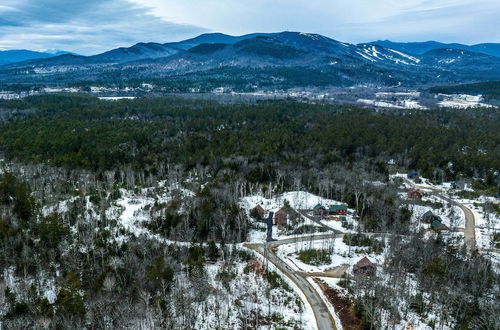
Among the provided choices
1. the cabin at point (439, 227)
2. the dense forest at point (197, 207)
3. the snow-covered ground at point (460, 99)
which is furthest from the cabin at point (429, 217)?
the snow-covered ground at point (460, 99)

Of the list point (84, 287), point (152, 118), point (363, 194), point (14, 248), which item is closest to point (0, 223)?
point (14, 248)

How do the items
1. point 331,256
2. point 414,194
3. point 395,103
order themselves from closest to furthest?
point 331,256
point 414,194
point 395,103

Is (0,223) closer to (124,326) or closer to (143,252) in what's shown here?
(143,252)

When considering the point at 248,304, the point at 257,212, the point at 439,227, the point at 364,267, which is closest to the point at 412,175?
the point at 439,227

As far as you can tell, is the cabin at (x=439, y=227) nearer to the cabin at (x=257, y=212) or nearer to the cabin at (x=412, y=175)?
the cabin at (x=257, y=212)

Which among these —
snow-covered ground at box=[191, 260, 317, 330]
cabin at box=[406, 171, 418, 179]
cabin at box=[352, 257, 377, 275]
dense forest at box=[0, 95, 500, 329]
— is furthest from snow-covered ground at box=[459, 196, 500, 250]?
snow-covered ground at box=[191, 260, 317, 330]

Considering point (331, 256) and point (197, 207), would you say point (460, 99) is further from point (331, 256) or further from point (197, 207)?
point (197, 207)
